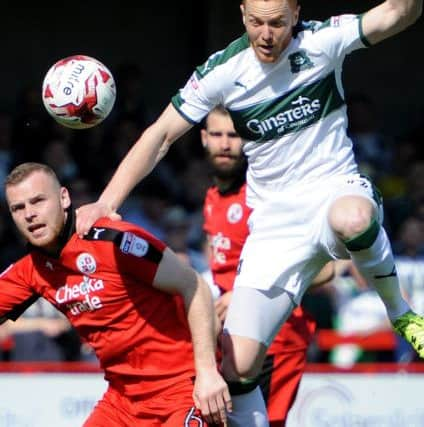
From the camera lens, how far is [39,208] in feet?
19.4

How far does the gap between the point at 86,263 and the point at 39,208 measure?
1.06 ft

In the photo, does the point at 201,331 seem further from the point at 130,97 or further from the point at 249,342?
the point at 130,97

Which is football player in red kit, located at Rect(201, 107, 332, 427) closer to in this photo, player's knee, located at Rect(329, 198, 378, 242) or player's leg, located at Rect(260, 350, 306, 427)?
player's leg, located at Rect(260, 350, 306, 427)

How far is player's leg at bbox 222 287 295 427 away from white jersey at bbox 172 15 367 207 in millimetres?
596

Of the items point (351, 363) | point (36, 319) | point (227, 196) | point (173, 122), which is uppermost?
point (173, 122)

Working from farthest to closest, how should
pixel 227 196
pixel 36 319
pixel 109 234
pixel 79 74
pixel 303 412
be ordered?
pixel 36 319, pixel 303 412, pixel 227 196, pixel 79 74, pixel 109 234

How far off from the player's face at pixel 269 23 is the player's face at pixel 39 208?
118cm

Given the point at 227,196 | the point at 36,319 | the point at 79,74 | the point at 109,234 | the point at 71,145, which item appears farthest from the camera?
the point at 71,145

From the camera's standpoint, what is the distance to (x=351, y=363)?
10039mm

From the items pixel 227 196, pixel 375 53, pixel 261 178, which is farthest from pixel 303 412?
pixel 375 53

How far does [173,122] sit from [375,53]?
785cm

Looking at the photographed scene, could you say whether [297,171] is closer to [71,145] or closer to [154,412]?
[154,412]

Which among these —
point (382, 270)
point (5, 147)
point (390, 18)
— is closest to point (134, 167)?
point (382, 270)

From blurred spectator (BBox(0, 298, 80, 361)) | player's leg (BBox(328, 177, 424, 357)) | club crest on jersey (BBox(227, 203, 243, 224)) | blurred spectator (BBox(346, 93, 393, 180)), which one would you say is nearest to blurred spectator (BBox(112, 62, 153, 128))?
blurred spectator (BBox(346, 93, 393, 180))
